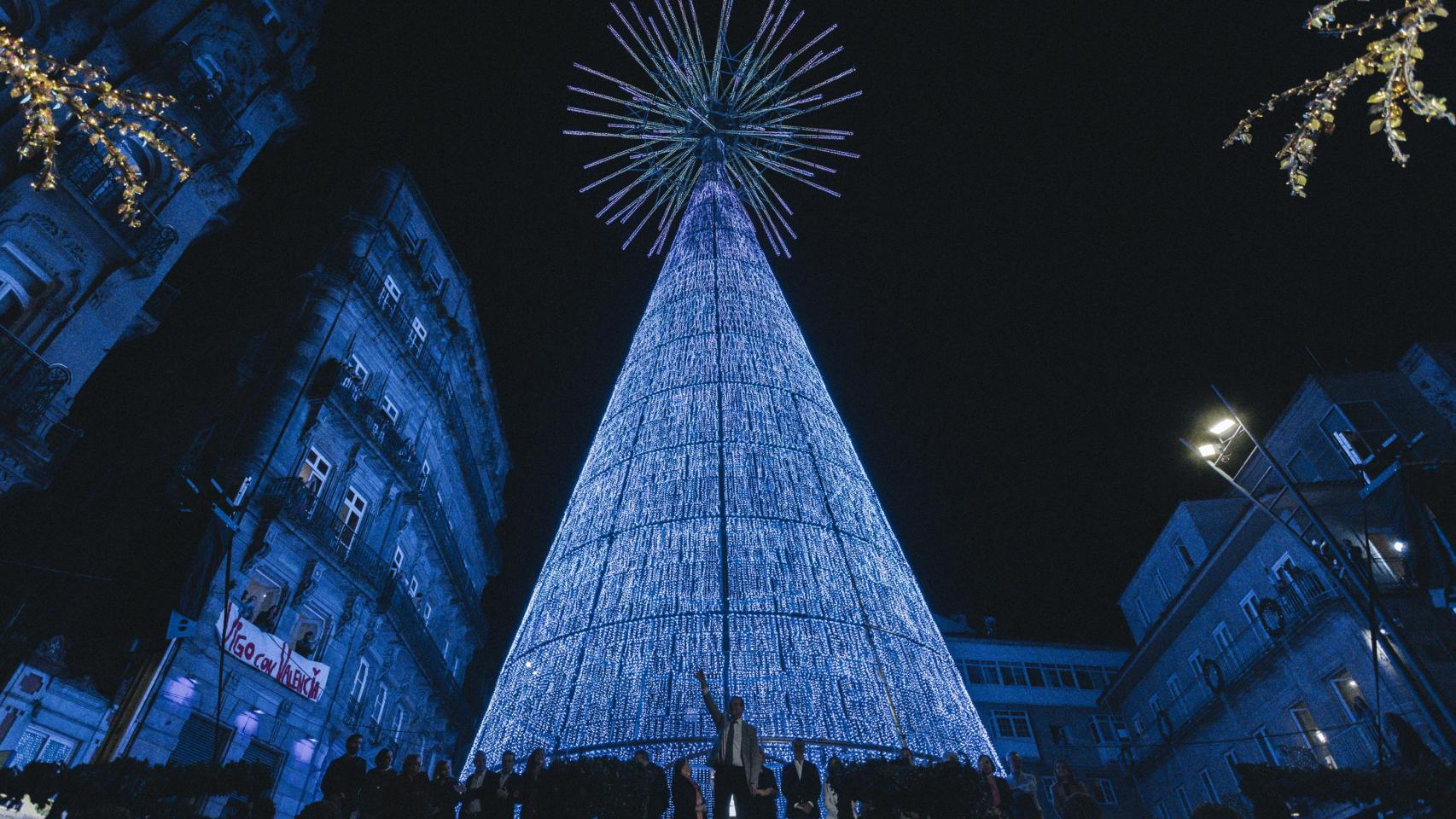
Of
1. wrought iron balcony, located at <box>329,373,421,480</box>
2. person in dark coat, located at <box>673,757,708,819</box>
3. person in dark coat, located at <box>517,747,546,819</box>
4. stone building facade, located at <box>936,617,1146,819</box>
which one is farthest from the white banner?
stone building facade, located at <box>936,617,1146,819</box>

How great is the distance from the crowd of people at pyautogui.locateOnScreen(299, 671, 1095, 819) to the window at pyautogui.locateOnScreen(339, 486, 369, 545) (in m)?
11.9

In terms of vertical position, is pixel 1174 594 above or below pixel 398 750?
above

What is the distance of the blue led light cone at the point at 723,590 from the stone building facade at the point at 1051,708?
22.0 metres

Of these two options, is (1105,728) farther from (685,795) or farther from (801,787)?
(685,795)

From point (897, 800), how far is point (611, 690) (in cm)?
303

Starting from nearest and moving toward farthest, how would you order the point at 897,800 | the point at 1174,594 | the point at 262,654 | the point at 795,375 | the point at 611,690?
the point at 897,800 < the point at 611,690 < the point at 795,375 < the point at 262,654 < the point at 1174,594

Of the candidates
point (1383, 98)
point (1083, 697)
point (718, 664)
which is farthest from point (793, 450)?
point (1083, 697)

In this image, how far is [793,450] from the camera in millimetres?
10133

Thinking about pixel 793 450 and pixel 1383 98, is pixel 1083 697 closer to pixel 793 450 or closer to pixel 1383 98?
pixel 793 450

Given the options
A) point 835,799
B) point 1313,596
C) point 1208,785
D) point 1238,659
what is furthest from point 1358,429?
point 835,799

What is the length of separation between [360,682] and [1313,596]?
24212 mm

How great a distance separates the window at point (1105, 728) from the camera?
3028 centimetres

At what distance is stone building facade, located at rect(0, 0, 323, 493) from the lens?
12.8 metres

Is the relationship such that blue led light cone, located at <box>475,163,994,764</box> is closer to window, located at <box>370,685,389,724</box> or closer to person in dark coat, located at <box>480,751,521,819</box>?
person in dark coat, located at <box>480,751,521,819</box>
